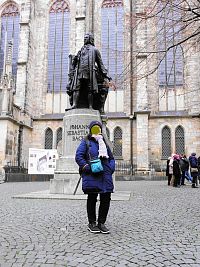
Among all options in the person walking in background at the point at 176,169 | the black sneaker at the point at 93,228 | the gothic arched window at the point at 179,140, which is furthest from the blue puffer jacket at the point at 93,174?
the gothic arched window at the point at 179,140

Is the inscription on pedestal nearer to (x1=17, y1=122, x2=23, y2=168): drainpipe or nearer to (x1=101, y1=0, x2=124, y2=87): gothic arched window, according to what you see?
(x1=17, y1=122, x2=23, y2=168): drainpipe

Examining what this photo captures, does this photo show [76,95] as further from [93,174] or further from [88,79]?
[93,174]

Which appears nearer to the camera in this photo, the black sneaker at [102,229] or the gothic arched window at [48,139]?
the black sneaker at [102,229]

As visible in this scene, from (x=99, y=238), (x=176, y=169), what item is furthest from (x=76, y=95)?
(x=176, y=169)

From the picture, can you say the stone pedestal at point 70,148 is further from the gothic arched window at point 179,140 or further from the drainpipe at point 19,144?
the gothic arched window at point 179,140

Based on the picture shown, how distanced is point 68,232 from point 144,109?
62.0ft

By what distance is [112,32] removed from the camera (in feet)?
85.1

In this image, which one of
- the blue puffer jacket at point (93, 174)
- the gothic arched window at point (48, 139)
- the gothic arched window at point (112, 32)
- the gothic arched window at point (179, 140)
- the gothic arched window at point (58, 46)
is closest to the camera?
the blue puffer jacket at point (93, 174)

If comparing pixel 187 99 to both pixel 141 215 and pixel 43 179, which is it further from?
pixel 141 215

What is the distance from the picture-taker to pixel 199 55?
75.7 ft

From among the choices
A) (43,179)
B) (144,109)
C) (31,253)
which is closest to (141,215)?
(31,253)

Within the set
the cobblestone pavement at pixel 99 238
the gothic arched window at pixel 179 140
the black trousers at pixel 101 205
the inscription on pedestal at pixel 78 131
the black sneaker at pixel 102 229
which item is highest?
the gothic arched window at pixel 179 140

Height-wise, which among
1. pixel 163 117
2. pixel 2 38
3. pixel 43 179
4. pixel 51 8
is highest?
pixel 51 8

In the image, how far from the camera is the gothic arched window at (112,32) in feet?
83.5
